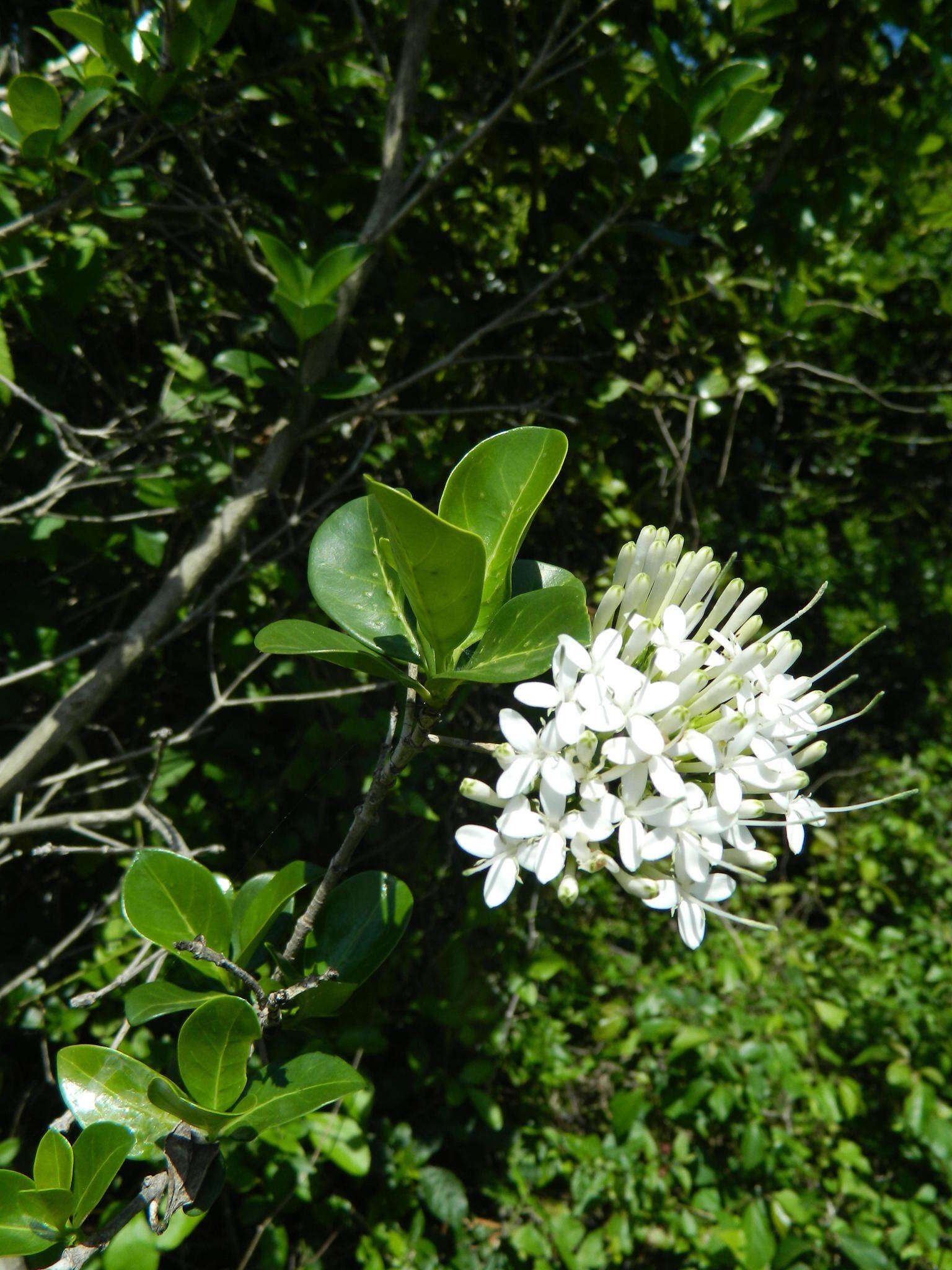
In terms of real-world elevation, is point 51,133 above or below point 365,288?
above

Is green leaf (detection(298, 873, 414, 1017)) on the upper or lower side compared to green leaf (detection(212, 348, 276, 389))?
lower

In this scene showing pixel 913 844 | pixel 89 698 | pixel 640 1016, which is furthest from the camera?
pixel 913 844

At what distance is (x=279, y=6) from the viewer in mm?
1548

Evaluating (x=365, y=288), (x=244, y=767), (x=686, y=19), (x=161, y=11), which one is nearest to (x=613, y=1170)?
(x=244, y=767)

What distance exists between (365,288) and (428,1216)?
245 centimetres

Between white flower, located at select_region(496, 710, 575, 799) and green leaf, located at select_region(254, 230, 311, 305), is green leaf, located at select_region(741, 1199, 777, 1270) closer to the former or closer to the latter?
white flower, located at select_region(496, 710, 575, 799)

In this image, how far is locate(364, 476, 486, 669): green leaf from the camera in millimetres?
556

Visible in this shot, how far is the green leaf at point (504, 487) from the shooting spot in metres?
0.68

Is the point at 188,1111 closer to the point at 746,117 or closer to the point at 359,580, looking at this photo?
the point at 359,580

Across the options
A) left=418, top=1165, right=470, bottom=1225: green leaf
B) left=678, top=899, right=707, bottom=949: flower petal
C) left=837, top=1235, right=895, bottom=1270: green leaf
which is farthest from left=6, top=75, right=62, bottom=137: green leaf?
left=837, top=1235, right=895, bottom=1270: green leaf

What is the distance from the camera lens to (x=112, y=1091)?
2.32 ft

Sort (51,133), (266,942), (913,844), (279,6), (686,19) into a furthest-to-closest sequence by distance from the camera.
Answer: (913,844) → (686,19) → (279,6) → (51,133) → (266,942)

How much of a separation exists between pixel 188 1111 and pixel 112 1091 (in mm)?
121

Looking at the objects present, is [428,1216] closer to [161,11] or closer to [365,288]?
[365,288]
